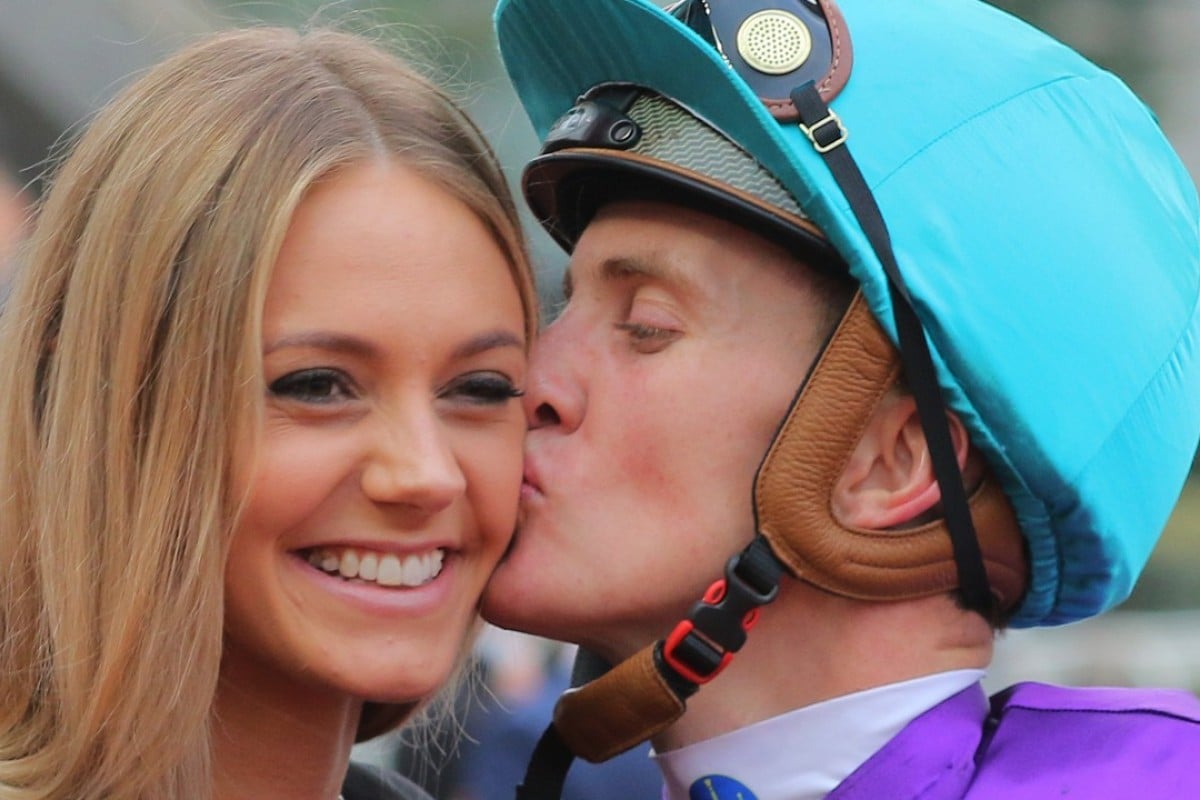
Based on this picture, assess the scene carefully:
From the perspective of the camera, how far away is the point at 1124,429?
2.78 metres

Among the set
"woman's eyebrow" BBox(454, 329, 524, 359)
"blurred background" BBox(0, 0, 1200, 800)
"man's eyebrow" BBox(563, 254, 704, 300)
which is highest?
"man's eyebrow" BBox(563, 254, 704, 300)

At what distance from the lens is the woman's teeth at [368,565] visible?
2.68 meters

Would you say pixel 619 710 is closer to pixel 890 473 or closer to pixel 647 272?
pixel 890 473

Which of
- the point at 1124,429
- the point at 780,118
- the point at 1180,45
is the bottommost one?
the point at 1180,45

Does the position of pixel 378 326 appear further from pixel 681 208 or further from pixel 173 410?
pixel 681 208

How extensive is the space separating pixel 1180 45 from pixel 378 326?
10.3m

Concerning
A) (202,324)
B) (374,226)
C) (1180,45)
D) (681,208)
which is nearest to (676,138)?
(681,208)

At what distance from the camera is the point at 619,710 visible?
2.91 metres

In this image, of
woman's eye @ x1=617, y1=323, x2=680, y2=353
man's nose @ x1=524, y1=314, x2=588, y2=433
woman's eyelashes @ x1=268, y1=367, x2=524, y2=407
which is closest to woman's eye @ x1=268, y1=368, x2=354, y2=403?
woman's eyelashes @ x1=268, y1=367, x2=524, y2=407

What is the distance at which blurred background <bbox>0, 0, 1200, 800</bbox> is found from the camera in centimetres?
385

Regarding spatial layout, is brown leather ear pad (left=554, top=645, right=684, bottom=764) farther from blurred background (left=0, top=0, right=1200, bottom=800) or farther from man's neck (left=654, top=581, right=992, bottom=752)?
blurred background (left=0, top=0, right=1200, bottom=800)

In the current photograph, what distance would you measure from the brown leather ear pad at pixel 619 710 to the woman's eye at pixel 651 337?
520 mm

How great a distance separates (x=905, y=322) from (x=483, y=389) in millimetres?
718

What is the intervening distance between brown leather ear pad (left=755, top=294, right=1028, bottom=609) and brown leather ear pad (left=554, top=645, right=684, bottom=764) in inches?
11.9
